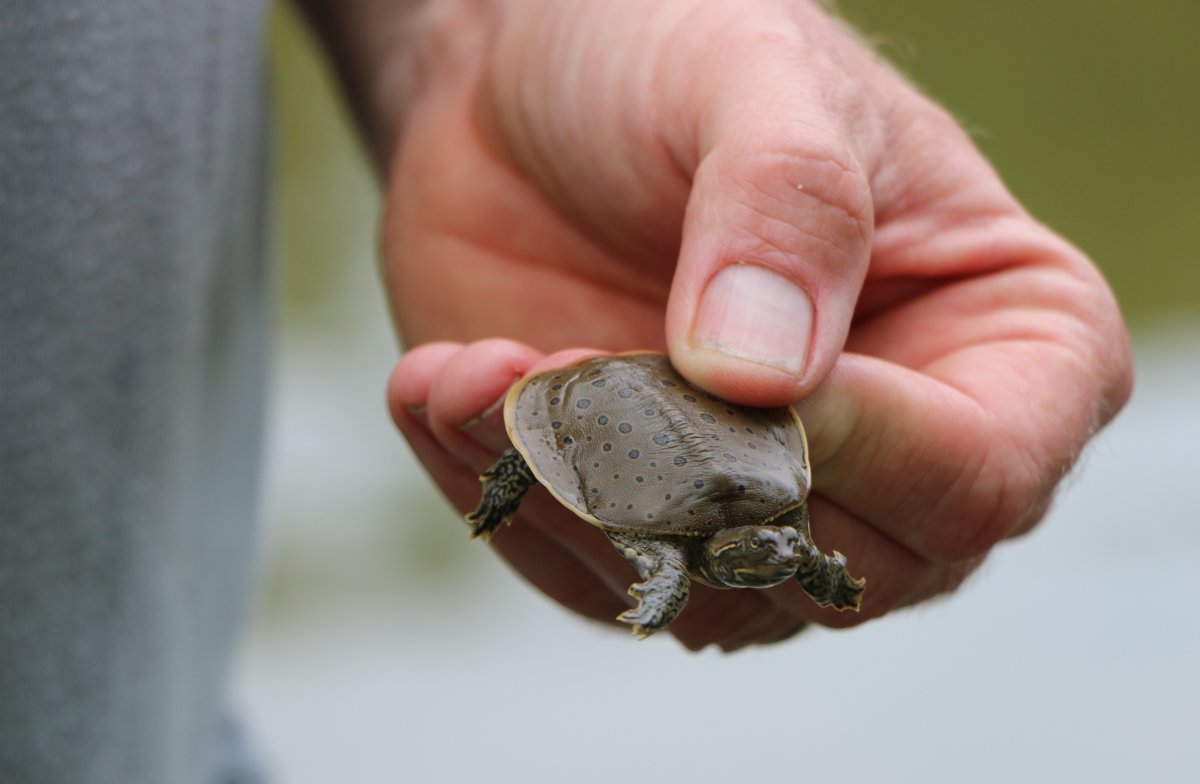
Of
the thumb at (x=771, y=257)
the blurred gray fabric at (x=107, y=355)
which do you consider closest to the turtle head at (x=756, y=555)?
the thumb at (x=771, y=257)

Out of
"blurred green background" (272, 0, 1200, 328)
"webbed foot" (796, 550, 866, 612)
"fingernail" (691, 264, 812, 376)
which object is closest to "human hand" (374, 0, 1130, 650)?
"fingernail" (691, 264, 812, 376)

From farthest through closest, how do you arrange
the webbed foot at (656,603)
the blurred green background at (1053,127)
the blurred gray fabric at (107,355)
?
the blurred green background at (1053,127)
the blurred gray fabric at (107,355)
the webbed foot at (656,603)

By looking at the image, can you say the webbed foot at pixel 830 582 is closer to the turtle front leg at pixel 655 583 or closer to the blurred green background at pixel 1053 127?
the turtle front leg at pixel 655 583

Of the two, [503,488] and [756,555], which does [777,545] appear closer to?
[756,555]

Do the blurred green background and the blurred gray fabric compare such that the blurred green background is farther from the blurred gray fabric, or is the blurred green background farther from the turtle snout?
the turtle snout

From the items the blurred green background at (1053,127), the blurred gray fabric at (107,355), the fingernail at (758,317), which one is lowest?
the blurred green background at (1053,127)
